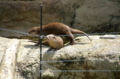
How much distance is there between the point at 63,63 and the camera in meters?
4.53

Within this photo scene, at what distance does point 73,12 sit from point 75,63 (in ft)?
10.1

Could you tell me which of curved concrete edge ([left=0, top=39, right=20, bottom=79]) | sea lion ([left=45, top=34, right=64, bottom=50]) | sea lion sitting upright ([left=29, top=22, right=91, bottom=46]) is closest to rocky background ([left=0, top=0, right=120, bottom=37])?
sea lion sitting upright ([left=29, top=22, right=91, bottom=46])

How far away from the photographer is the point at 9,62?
4109 millimetres

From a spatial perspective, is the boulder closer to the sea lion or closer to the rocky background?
the sea lion

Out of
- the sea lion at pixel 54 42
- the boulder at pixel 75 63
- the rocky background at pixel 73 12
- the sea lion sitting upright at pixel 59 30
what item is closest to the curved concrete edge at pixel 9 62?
the boulder at pixel 75 63

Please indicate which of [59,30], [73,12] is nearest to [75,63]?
[59,30]

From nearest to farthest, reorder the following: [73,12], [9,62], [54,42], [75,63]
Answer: [9,62], [75,63], [54,42], [73,12]

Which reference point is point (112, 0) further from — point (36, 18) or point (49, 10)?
point (36, 18)

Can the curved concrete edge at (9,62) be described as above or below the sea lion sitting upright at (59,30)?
above

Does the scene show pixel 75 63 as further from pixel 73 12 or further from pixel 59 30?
pixel 73 12

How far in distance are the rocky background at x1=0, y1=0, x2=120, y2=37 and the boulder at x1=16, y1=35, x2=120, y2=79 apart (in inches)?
97.4

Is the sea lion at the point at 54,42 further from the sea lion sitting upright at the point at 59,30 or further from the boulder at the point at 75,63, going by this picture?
the sea lion sitting upright at the point at 59,30

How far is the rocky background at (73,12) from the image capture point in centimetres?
709

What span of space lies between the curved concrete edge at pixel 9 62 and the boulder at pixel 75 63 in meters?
0.16
